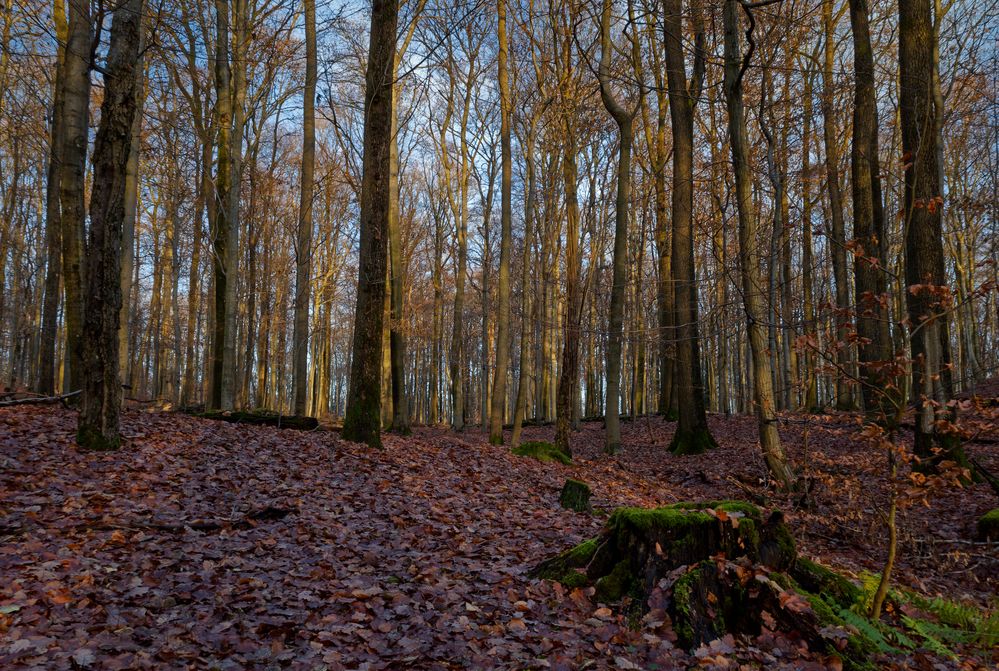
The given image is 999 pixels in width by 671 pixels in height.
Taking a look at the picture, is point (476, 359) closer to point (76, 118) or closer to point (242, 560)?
point (76, 118)

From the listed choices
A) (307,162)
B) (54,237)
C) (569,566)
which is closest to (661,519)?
(569,566)

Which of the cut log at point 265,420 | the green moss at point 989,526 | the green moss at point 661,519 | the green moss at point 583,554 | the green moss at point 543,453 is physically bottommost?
the green moss at point 989,526

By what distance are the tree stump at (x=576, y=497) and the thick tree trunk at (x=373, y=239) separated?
138 inches

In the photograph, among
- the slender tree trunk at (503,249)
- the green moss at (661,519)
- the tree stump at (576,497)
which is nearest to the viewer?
the green moss at (661,519)

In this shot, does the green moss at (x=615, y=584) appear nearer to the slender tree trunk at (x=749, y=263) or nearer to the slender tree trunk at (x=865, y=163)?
the slender tree trunk at (x=749, y=263)

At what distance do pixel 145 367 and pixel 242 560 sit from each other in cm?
4244

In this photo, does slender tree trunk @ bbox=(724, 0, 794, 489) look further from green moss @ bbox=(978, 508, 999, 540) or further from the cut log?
the cut log

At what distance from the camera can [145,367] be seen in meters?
40.4

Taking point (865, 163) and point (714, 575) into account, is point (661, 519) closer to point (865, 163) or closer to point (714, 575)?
point (714, 575)

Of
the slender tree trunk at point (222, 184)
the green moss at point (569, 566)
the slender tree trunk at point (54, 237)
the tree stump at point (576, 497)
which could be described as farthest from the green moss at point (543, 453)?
the slender tree trunk at point (54, 237)

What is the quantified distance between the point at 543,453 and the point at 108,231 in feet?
28.4

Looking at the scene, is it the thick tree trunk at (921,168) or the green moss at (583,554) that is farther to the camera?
the thick tree trunk at (921,168)

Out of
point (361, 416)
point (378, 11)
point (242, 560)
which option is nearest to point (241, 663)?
point (242, 560)

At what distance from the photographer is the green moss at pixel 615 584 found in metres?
4.17
